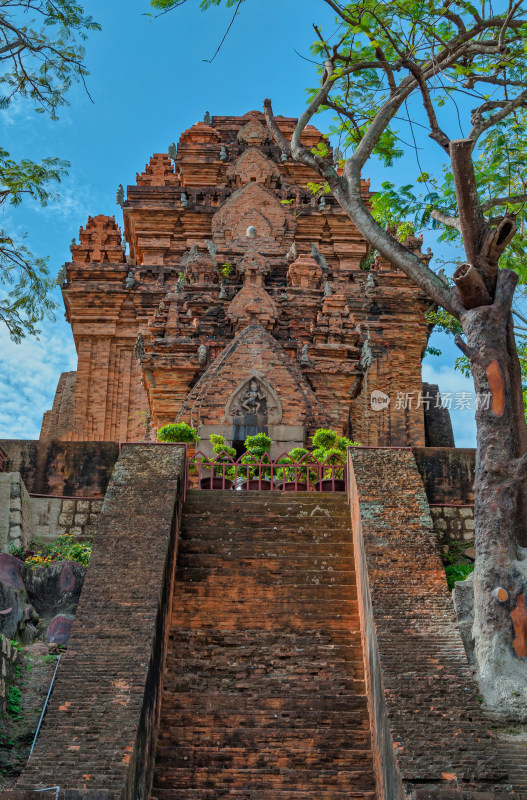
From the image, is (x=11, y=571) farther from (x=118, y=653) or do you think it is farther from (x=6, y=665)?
(x=118, y=653)

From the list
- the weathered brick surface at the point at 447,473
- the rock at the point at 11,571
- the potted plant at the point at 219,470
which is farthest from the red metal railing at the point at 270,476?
the rock at the point at 11,571

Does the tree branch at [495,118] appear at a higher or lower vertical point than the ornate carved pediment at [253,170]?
lower

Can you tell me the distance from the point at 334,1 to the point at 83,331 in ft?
45.8

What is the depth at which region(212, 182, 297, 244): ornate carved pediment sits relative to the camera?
26484mm

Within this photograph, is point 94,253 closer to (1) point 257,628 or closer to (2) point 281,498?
(2) point 281,498

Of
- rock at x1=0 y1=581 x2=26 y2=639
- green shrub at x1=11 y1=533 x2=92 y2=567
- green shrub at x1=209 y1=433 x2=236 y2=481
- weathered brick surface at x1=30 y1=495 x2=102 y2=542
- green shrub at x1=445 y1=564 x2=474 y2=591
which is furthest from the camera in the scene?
green shrub at x1=209 y1=433 x2=236 y2=481

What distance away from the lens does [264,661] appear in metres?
10.3

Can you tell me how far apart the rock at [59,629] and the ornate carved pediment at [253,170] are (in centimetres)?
1879

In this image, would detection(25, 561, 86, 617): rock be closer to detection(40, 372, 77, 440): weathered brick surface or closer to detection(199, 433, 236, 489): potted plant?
detection(199, 433, 236, 489): potted plant

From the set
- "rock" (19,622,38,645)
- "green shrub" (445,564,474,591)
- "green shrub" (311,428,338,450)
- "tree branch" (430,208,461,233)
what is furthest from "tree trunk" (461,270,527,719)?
"green shrub" (311,428,338,450)

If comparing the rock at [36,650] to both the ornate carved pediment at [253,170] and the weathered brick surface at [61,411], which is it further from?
the ornate carved pediment at [253,170]

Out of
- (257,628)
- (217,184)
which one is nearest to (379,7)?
(257,628)

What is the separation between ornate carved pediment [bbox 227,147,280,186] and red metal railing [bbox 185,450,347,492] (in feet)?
43.4

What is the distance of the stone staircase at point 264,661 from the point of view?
29.9 ft
